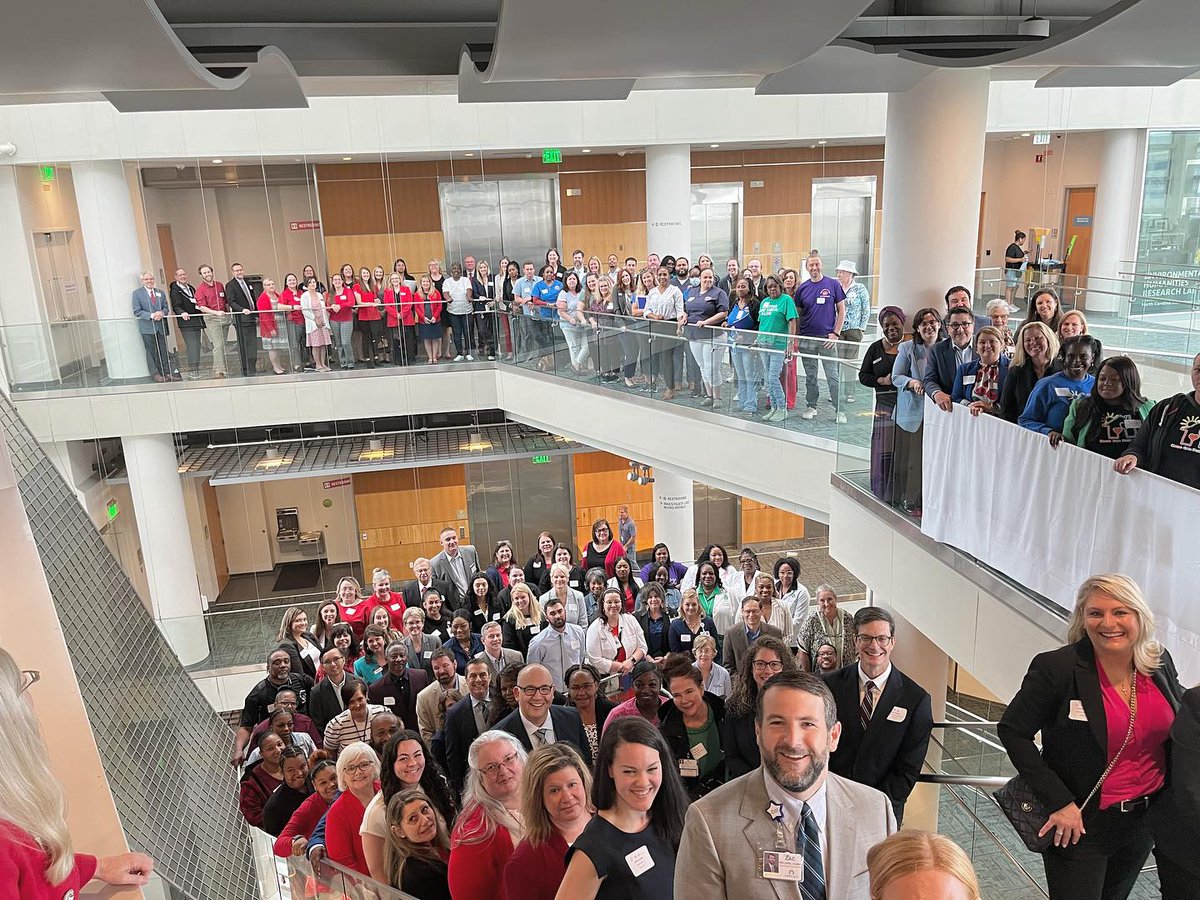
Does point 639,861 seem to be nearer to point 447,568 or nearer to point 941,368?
point 941,368

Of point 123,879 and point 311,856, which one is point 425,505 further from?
point 123,879

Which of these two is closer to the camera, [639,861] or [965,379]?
[639,861]

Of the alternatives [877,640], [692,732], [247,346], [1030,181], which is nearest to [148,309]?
[247,346]

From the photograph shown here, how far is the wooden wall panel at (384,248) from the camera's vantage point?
768 inches

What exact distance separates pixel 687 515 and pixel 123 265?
11342 mm

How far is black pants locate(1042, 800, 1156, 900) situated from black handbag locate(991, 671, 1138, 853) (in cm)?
7

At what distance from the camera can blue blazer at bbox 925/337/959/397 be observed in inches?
282

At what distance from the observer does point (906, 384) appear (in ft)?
24.7

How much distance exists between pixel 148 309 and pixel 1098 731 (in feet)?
51.0

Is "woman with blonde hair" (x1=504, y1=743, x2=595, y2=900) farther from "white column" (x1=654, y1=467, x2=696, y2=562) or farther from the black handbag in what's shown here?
"white column" (x1=654, y1=467, x2=696, y2=562)

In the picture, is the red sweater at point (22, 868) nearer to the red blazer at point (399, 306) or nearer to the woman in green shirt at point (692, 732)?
the woman in green shirt at point (692, 732)

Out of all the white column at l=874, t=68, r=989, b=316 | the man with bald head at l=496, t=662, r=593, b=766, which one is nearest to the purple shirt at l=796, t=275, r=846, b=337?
the white column at l=874, t=68, r=989, b=316

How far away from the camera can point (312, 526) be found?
797 inches

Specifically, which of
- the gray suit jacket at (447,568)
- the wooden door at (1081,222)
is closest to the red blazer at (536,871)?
the gray suit jacket at (447,568)
